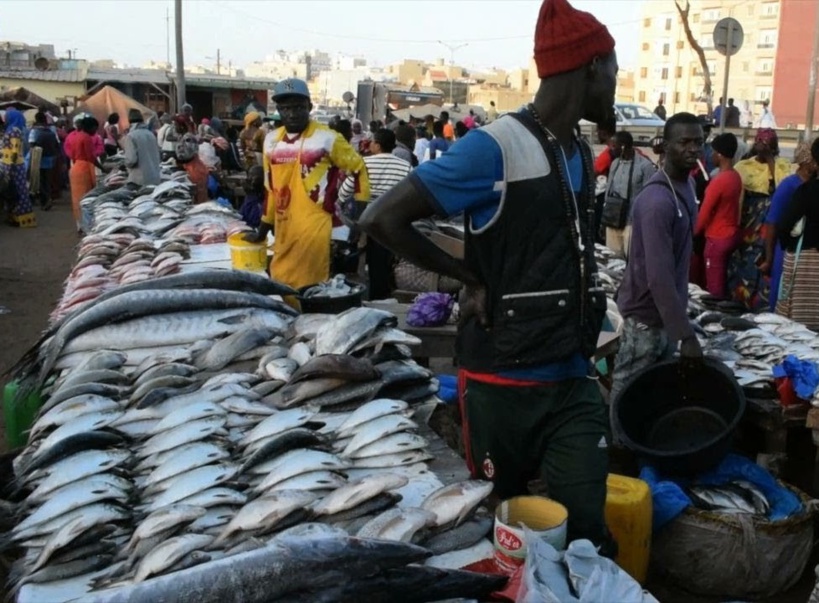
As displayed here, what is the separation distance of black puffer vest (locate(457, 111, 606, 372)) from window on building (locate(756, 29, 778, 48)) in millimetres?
63765

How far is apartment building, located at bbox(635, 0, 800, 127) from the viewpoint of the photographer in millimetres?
50500

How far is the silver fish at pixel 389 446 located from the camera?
3105mm

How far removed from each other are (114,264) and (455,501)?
4.67 metres

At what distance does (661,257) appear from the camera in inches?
176

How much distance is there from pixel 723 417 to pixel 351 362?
2.46m

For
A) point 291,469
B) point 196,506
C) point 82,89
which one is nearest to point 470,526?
point 291,469

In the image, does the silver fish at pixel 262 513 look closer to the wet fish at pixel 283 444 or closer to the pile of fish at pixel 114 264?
the wet fish at pixel 283 444

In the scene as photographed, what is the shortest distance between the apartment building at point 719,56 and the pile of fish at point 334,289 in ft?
119

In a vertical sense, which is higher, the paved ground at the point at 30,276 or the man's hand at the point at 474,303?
the man's hand at the point at 474,303

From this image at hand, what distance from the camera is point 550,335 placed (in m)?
2.77

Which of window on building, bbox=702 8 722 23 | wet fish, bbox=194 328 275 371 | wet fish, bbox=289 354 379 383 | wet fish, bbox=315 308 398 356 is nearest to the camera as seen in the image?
wet fish, bbox=289 354 379 383

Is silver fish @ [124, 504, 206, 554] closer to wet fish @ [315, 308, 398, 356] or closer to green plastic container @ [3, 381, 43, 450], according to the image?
wet fish @ [315, 308, 398, 356]

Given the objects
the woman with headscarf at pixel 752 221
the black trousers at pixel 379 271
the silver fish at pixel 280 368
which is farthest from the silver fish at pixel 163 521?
the woman with headscarf at pixel 752 221

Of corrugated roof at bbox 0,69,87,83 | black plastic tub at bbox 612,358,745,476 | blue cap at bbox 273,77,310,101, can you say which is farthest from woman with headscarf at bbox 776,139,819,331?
corrugated roof at bbox 0,69,87,83
